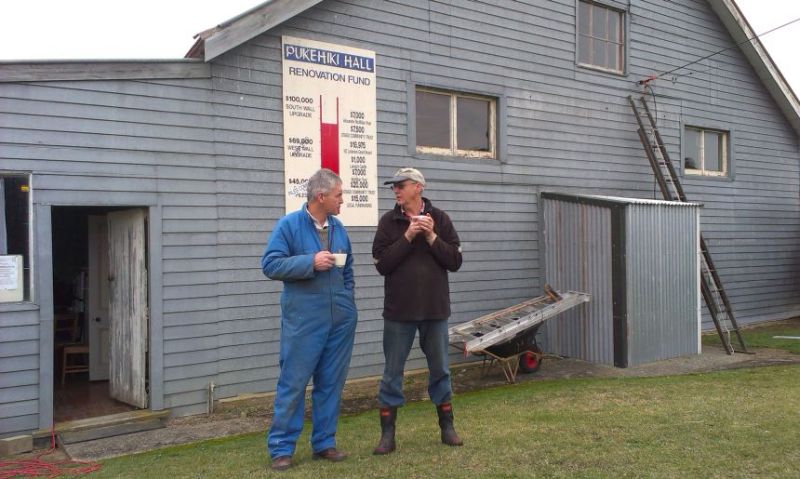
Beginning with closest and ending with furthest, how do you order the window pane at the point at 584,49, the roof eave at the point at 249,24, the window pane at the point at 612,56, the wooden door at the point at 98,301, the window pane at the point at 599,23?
the roof eave at the point at 249,24 → the wooden door at the point at 98,301 → the window pane at the point at 584,49 → the window pane at the point at 599,23 → the window pane at the point at 612,56

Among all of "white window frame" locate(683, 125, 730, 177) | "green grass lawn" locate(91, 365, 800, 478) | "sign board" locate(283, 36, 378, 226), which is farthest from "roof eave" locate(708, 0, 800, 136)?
"green grass lawn" locate(91, 365, 800, 478)

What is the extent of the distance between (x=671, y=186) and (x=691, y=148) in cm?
132

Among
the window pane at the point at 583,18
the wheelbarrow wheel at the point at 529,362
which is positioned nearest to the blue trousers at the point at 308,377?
the wheelbarrow wheel at the point at 529,362

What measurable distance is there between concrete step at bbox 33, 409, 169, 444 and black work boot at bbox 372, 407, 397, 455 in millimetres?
2927

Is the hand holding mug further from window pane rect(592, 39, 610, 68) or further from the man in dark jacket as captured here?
window pane rect(592, 39, 610, 68)

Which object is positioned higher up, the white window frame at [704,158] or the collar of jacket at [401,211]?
the white window frame at [704,158]

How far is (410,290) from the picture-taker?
452 centimetres

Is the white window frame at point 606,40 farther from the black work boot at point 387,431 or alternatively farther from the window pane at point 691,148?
the black work boot at point 387,431

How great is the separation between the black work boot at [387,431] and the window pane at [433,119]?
4.71 metres

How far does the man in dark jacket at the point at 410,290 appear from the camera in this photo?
4.52 metres

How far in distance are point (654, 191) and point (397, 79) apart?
17.4 feet

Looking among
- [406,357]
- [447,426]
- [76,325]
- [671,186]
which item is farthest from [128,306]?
[671,186]

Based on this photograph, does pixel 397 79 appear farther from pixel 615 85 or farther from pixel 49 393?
pixel 49 393

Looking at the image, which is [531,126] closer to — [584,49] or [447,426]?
[584,49]
